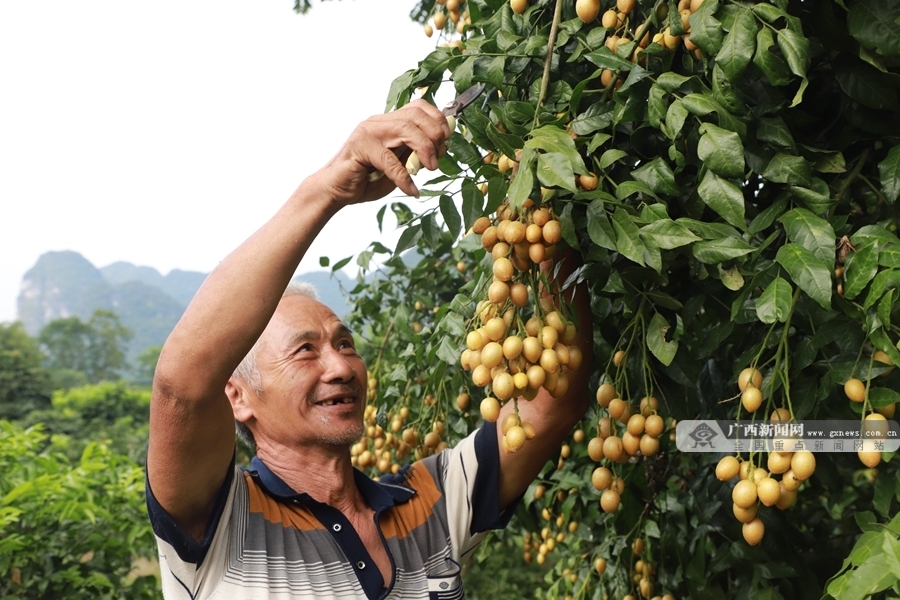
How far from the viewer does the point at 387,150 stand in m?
1.25

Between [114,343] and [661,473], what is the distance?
190 ft

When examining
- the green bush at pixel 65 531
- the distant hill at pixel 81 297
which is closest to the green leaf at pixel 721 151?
the green bush at pixel 65 531

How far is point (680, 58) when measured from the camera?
1352mm

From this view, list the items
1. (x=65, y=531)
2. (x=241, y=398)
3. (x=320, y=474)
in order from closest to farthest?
1. (x=320, y=474)
2. (x=241, y=398)
3. (x=65, y=531)

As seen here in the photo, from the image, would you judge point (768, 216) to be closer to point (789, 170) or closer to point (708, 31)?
point (789, 170)

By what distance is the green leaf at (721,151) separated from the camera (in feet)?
3.64

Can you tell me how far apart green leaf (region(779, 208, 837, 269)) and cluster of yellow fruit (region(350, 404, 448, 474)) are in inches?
43.3

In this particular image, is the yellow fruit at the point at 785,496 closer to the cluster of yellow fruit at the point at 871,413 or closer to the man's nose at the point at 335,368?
the cluster of yellow fruit at the point at 871,413

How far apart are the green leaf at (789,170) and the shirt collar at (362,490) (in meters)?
1.08

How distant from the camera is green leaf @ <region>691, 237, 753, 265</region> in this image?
3.67ft

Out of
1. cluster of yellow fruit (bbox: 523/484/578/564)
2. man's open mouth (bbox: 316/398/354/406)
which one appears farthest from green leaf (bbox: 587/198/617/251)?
A: cluster of yellow fruit (bbox: 523/484/578/564)

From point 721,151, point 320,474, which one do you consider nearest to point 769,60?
point 721,151

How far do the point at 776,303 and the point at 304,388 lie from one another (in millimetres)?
1087

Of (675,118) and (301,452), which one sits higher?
(675,118)
